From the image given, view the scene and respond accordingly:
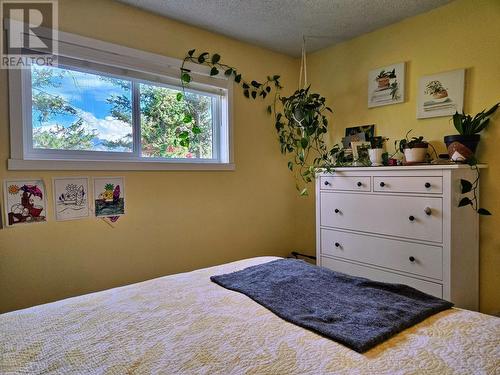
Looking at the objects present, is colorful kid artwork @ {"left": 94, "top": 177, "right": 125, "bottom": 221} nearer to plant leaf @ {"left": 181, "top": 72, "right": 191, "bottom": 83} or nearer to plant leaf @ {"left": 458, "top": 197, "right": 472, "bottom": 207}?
plant leaf @ {"left": 181, "top": 72, "right": 191, "bottom": 83}

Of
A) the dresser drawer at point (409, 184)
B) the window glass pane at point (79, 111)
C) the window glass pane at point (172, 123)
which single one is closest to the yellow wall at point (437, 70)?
the dresser drawer at point (409, 184)

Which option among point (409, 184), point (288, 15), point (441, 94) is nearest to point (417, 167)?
point (409, 184)

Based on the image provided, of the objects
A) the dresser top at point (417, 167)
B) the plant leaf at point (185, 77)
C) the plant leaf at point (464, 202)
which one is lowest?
the plant leaf at point (464, 202)

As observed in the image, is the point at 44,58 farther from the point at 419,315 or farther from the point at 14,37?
the point at 419,315

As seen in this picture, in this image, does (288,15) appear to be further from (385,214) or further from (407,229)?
(407,229)

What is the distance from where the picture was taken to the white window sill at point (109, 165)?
1.85 metres

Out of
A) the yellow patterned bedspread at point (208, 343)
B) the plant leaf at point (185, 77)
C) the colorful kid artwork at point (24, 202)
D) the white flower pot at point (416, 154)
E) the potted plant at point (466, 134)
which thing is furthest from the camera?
the plant leaf at point (185, 77)

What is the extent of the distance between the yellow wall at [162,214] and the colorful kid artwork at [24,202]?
0.13 feet

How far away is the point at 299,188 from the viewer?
3383 mm

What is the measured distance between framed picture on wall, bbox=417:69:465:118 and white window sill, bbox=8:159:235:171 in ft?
5.33

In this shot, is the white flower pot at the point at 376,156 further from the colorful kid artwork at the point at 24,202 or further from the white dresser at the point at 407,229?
the colorful kid artwork at the point at 24,202

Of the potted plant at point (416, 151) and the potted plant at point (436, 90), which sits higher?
the potted plant at point (436, 90)

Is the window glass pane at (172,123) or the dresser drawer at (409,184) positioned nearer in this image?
the dresser drawer at (409,184)

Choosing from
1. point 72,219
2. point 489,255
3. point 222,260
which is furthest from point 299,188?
point 72,219
